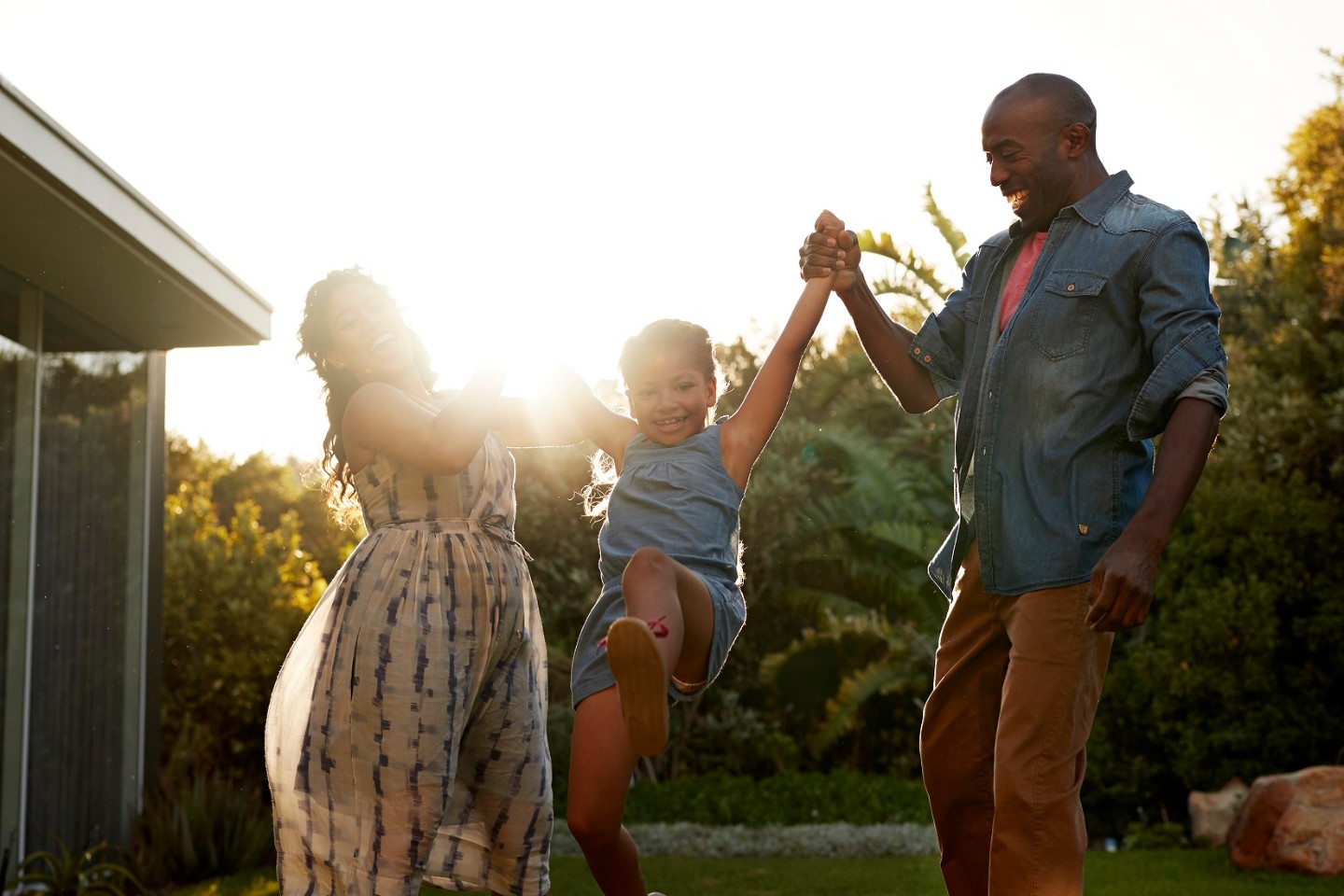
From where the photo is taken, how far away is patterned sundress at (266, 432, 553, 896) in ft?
11.8

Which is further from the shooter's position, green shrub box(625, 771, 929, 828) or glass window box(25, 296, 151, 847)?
green shrub box(625, 771, 929, 828)

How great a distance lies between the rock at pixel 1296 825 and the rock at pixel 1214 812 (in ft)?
5.75

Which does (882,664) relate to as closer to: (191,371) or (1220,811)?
(1220,811)

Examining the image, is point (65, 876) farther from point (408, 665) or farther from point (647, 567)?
point (647, 567)

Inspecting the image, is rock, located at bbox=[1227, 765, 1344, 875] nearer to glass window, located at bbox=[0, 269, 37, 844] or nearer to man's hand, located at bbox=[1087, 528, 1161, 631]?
man's hand, located at bbox=[1087, 528, 1161, 631]

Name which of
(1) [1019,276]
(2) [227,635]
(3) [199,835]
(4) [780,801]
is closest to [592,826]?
(1) [1019,276]

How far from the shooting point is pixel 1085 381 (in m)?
3.19

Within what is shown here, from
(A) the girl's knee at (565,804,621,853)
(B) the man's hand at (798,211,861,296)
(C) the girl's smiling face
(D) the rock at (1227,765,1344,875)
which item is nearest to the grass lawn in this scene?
(D) the rock at (1227,765,1344,875)

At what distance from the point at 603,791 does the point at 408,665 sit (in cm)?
62

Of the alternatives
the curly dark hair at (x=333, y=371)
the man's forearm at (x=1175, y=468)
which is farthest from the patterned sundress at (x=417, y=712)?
the man's forearm at (x=1175, y=468)

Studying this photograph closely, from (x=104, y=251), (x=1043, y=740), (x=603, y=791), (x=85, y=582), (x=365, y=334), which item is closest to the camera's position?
(x=1043, y=740)

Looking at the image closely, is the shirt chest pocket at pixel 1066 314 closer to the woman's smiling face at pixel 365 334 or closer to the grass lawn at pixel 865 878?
the woman's smiling face at pixel 365 334

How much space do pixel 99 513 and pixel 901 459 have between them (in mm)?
9482

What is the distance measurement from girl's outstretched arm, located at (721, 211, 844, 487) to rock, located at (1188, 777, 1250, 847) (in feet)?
28.5
